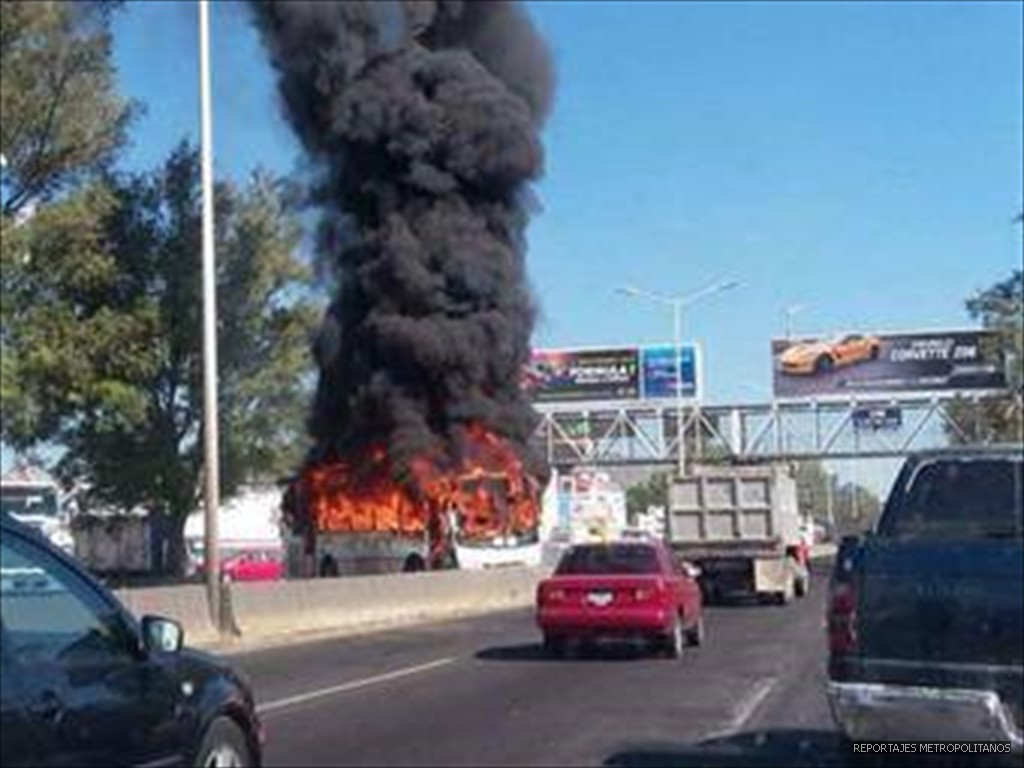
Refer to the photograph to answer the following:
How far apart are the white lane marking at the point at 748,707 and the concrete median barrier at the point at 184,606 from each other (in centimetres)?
1045

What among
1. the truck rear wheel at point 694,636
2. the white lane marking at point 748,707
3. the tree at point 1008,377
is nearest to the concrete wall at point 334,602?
the truck rear wheel at point 694,636

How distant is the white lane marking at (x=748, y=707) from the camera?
46.8 feet

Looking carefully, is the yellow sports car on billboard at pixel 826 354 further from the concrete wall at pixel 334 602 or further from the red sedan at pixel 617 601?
the red sedan at pixel 617 601

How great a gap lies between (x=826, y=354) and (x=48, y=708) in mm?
89121

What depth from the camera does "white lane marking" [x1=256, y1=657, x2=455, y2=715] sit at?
16.8 m

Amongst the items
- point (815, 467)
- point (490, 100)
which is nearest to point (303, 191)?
point (490, 100)

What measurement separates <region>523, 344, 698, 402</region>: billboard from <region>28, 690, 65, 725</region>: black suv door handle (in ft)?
287

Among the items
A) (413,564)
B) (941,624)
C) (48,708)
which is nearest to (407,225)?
(413,564)

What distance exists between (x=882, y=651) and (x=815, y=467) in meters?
144

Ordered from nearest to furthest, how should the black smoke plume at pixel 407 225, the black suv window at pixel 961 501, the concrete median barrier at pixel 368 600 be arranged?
the black suv window at pixel 961 501
the concrete median barrier at pixel 368 600
the black smoke plume at pixel 407 225

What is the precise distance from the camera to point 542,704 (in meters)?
16.7

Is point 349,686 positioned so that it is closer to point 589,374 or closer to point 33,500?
point 33,500

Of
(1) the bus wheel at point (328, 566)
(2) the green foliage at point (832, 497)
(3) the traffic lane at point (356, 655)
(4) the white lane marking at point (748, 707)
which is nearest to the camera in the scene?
(4) the white lane marking at point (748, 707)

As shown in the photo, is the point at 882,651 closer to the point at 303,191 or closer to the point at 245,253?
the point at 245,253
